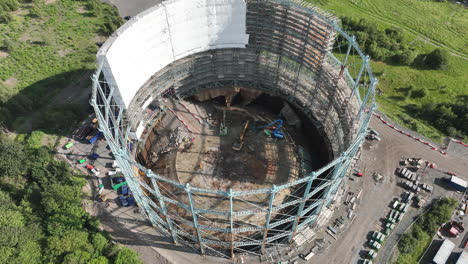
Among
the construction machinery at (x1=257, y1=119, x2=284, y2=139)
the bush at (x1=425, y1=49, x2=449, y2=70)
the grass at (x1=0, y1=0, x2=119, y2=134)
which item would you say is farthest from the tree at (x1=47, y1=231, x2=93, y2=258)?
the bush at (x1=425, y1=49, x2=449, y2=70)

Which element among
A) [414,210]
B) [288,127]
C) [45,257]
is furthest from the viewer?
[288,127]

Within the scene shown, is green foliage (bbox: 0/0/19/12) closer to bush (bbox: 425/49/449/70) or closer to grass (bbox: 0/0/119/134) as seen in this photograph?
grass (bbox: 0/0/119/134)

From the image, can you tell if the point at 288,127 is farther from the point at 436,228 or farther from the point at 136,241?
the point at 136,241

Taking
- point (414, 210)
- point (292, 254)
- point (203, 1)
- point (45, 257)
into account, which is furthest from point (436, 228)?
point (45, 257)

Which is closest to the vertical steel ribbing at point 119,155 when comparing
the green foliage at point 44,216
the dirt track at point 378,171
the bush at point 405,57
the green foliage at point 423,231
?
the green foliage at point 44,216

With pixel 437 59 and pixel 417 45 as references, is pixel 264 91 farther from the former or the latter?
pixel 417 45

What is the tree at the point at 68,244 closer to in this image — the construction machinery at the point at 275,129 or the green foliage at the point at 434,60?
the construction machinery at the point at 275,129

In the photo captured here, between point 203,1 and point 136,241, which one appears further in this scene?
point 203,1
